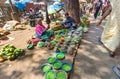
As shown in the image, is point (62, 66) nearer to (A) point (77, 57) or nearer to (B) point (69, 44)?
(A) point (77, 57)

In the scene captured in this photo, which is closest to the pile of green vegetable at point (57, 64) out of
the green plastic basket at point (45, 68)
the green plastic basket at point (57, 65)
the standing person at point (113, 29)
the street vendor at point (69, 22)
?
the green plastic basket at point (57, 65)

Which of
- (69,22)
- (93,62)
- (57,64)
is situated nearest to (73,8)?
(69,22)

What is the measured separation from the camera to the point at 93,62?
3.63 metres

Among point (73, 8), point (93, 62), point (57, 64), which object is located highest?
point (73, 8)

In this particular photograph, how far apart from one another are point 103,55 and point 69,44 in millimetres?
1087

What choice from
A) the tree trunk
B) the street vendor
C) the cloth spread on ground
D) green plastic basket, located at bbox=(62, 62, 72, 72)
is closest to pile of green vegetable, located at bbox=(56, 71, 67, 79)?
green plastic basket, located at bbox=(62, 62, 72, 72)

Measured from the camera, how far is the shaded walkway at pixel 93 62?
3158 mm

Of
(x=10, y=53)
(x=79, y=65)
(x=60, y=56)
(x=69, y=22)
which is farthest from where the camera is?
(x=69, y=22)

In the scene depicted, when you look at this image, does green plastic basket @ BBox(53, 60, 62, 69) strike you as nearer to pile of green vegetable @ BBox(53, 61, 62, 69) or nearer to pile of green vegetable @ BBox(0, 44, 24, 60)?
pile of green vegetable @ BBox(53, 61, 62, 69)

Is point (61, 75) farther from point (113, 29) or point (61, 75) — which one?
point (113, 29)

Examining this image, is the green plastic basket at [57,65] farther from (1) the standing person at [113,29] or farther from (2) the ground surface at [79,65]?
(1) the standing person at [113,29]

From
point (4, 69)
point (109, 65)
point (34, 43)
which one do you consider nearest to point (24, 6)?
point (34, 43)

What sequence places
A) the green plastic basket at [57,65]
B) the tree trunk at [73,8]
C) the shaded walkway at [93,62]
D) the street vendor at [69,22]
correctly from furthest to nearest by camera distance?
the tree trunk at [73,8]
the street vendor at [69,22]
the green plastic basket at [57,65]
the shaded walkway at [93,62]

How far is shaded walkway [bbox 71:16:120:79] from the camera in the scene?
124 inches
